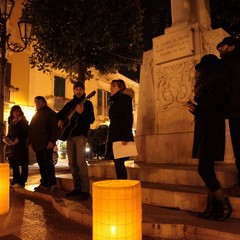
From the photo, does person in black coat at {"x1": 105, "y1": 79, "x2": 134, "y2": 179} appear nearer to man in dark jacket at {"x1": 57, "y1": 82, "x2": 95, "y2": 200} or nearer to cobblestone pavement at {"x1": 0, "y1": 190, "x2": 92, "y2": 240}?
man in dark jacket at {"x1": 57, "y1": 82, "x2": 95, "y2": 200}

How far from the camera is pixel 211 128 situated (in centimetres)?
328

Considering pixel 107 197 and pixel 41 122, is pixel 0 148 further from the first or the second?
pixel 107 197

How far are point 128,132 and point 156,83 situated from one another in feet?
8.21

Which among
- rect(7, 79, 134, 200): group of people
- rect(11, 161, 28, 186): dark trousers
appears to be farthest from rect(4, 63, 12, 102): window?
rect(11, 161, 28, 186): dark trousers

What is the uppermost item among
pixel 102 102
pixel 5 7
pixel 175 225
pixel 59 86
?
pixel 59 86

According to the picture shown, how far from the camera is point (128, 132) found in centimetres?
411

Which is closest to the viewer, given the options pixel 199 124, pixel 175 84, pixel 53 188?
pixel 199 124

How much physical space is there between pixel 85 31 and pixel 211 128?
7.77 metres

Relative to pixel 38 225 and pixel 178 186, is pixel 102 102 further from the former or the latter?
pixel 38 225

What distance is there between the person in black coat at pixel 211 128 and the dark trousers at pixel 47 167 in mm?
3037

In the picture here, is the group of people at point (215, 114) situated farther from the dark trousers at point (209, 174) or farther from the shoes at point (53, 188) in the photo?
the shoes at point (53, 188)

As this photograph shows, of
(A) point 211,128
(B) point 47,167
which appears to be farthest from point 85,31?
(A) point 211,128

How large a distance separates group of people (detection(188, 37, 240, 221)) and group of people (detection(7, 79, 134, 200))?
1.09m

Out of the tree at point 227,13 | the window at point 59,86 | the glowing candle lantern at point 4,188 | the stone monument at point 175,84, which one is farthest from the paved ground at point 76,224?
the window at point 59,86
